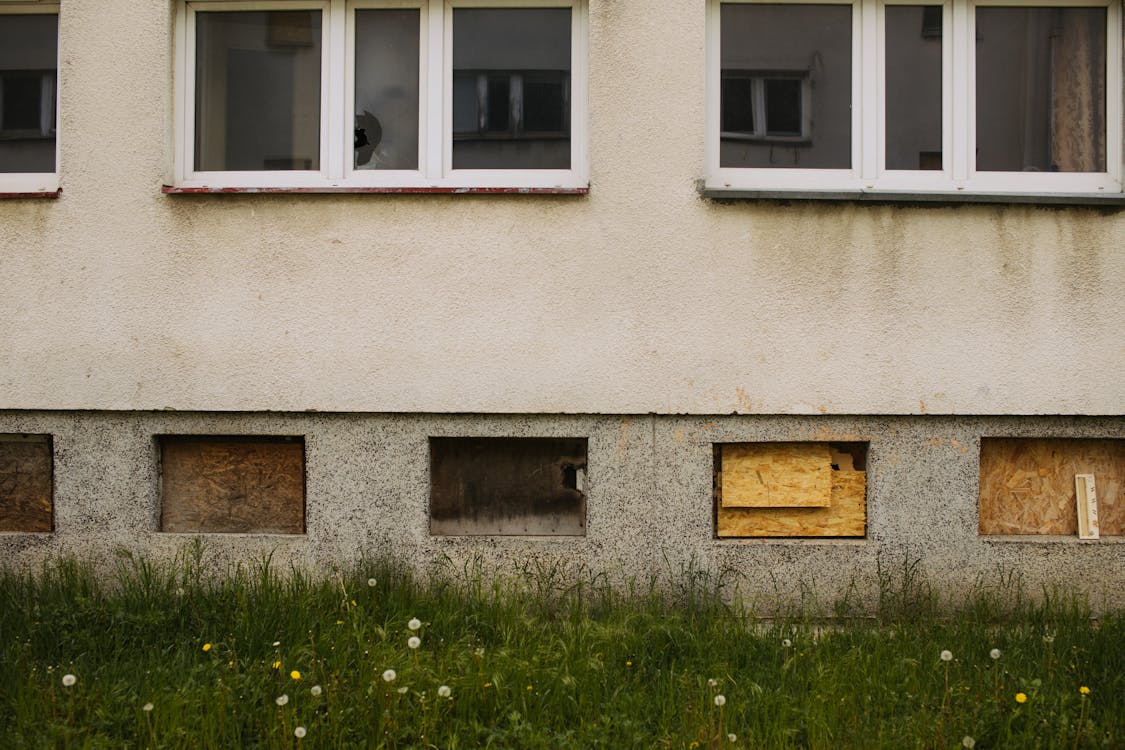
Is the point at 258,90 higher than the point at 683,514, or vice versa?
the point at 258,90

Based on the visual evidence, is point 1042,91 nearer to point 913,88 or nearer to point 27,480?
point 913,88

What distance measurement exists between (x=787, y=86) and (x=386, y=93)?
2.27 metres

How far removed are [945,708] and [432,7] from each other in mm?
4327

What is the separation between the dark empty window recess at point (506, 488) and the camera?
16.4ft


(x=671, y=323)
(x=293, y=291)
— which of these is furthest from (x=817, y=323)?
(x=293, y=291)

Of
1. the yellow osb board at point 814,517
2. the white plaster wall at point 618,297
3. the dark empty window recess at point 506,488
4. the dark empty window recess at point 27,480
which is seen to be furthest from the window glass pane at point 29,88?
the yellow osb board at point 814,517

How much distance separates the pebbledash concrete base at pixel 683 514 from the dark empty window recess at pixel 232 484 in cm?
18

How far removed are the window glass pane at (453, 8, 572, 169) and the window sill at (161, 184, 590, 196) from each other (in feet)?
0.94

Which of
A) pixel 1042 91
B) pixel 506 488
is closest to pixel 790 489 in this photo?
pixel 506 488

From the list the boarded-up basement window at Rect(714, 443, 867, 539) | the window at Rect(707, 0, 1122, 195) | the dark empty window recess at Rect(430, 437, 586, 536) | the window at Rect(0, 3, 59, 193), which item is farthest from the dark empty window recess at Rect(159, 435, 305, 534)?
the window at Rect(707, 0, 1122, 195)

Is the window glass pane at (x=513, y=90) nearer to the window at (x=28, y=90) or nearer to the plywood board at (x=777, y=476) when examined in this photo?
the plywood board at (x=777, y=476)

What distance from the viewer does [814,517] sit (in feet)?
16.3

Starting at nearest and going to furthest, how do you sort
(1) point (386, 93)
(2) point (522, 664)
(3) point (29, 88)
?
1. (2) point (522, 664)
2. (1) point (386, 93)
3. (3) point (29, 88)

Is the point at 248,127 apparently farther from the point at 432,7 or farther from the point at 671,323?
the point at 671,323
